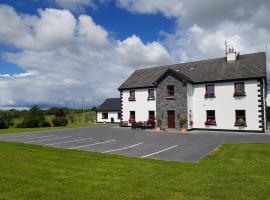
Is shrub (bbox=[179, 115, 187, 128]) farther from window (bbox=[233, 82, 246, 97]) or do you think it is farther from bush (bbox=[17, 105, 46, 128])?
bush (bbox=[17, 105, 46, 128])

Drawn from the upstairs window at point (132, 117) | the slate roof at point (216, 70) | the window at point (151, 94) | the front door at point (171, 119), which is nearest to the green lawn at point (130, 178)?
the slate roof at point (216, 70)

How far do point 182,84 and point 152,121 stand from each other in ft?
20.0

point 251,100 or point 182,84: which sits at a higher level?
point 182,84

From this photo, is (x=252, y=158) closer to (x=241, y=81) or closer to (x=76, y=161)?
(x=76, y=161)

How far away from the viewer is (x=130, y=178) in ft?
27.2

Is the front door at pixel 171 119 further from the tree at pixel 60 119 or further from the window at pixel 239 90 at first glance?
the tree at pixel 60 119

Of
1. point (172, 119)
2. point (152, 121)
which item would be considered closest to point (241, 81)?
point (172, 119)

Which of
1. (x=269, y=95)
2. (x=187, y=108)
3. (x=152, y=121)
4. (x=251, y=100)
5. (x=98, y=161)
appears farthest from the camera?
(x=269, y=95)

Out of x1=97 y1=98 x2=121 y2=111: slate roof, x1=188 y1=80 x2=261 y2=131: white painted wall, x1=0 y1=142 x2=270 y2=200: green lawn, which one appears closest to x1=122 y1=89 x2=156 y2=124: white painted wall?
x1=188 y1=80 x2=261 y2=131: white painted wall

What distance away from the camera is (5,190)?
22.9 ft

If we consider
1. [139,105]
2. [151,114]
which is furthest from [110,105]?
[151,114]

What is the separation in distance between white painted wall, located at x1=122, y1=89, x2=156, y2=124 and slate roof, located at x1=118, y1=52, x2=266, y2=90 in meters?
1.05

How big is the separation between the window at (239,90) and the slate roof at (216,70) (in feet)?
2.57

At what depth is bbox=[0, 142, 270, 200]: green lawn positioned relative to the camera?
6680 millimetres
